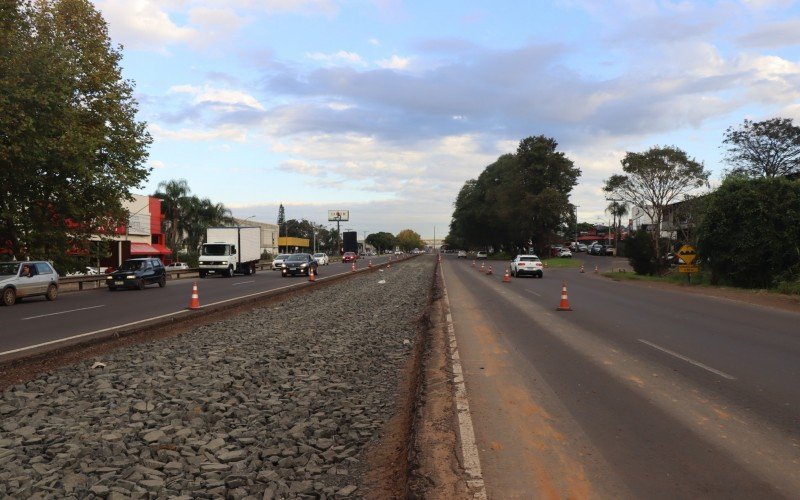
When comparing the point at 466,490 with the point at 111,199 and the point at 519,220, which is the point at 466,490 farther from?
the point at 519,220

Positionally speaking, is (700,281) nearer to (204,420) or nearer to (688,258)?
(688,258)

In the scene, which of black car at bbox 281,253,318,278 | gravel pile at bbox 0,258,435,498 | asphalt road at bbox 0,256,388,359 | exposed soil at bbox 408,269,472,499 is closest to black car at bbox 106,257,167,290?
asphalt road at bbox 0,256,388,359

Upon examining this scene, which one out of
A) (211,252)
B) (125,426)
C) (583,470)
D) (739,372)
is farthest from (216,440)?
(211,252)

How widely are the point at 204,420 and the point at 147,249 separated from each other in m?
Answer: 52.6

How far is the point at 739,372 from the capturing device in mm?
8305

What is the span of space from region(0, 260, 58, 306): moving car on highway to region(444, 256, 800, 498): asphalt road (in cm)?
1638

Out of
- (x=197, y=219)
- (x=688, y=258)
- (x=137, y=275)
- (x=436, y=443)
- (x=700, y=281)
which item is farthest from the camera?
(x=197, y=219)

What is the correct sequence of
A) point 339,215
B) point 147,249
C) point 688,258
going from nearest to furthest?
1. point 688,258
2. point 147,249
3. point 339,215

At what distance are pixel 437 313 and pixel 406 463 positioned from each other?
12002mm

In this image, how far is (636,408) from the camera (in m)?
6.55

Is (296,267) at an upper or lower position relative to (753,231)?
lower

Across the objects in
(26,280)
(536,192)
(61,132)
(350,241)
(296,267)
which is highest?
(536,192)

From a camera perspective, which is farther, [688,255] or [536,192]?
[536,192]

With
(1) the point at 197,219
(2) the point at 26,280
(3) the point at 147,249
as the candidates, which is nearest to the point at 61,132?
(2) the point at 26,280
